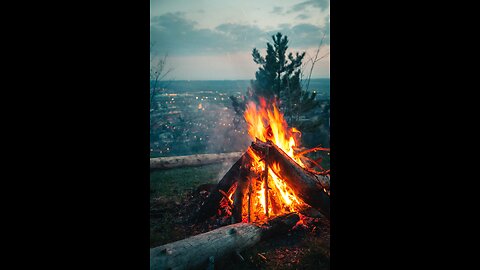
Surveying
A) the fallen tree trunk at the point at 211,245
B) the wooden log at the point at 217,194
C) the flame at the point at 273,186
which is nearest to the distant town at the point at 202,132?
the flame at the point at 273,186

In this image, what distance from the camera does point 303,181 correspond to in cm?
462

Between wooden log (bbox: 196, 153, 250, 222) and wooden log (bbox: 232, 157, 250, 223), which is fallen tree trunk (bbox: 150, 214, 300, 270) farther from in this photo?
wooden log (bbox: 196, 153, 250, 222)

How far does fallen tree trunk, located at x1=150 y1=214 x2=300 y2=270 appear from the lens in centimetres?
338

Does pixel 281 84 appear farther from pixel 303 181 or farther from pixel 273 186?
pixel 303 181

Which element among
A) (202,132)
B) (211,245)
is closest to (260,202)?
(211,245)

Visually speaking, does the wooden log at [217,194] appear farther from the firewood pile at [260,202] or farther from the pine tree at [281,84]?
the pine tree at [281,84]

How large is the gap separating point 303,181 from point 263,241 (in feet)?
3.84
